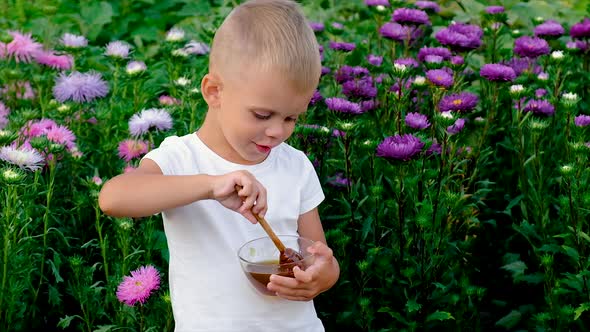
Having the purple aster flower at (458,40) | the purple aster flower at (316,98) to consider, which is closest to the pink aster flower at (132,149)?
the purple aster flower at (316,98)

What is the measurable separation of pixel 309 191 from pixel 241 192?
53 centimetres

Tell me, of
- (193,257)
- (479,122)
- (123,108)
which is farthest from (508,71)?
(193,257)

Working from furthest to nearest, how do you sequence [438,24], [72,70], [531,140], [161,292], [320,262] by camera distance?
[438,24] < [72,70] < [531,140] < [161,292] < [320,262]

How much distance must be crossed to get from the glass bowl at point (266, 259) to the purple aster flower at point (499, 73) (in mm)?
1489

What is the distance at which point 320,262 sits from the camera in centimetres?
211

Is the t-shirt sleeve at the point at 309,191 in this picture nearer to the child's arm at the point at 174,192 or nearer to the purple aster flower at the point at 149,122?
the child's arm at the point at 174,192

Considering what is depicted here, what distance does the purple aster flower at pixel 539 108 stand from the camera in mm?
3420

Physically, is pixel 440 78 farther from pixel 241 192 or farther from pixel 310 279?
pixel 241 192

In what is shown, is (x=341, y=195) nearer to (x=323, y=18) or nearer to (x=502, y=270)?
(x=502, y=270)

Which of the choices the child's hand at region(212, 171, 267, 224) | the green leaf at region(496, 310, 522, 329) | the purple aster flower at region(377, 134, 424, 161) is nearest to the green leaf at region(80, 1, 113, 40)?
the purple aster flower at region(377, 134, 424, 161)

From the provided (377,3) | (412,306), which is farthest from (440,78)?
(377,3)

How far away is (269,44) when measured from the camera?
206 cm

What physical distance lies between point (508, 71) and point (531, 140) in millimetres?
270

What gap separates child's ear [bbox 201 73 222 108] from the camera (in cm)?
215
